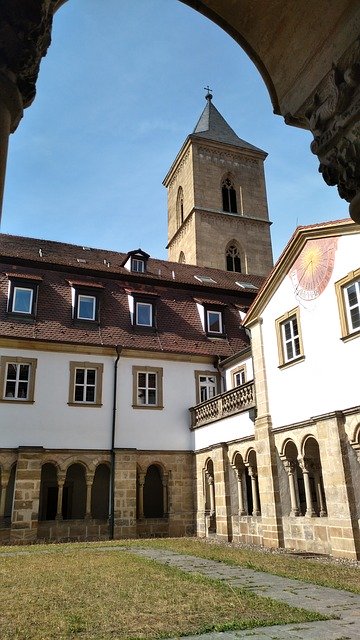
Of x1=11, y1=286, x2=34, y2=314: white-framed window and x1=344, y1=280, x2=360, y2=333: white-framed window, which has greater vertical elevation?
x1=11, y1=286, x2=34, y2=314: white-framed window

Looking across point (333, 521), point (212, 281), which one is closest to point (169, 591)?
point (333, 521)

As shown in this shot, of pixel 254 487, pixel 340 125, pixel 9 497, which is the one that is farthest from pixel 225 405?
pixel 340 125

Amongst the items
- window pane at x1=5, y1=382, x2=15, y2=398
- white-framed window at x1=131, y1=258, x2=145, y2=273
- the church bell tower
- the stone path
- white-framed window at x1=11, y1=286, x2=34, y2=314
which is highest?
the church bell tower

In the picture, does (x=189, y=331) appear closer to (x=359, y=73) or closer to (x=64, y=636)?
(x=64, y=636)

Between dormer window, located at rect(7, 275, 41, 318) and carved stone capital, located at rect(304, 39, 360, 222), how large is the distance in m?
17.9

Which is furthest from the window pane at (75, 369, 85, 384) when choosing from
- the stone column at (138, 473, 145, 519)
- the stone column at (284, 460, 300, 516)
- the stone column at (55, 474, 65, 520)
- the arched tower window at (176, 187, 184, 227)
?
the arched tower window at (176, 187, 184, 227)

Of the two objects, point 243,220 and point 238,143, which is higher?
point 238,143

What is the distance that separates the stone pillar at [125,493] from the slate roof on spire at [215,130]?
3174cm

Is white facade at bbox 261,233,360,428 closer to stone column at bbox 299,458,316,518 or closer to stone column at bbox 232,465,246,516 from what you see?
stone column at bbox 299,458,316,518

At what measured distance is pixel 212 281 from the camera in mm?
26828

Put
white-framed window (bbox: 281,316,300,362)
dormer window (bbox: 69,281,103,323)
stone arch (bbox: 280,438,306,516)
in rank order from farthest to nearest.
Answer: dormer window (bbox: 69,281,103,323) → white-framed window (bbox: 281,316,300,362) → stone arch (bbox: 280,438,306,516)

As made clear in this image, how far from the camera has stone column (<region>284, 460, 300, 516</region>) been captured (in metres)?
13.7

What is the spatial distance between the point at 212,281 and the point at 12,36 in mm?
24365

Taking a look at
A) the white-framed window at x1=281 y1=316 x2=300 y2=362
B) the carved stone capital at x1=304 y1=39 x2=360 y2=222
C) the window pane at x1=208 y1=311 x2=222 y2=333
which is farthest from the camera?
the window pane at x1=208 y1=311 x2=222 y2=333
